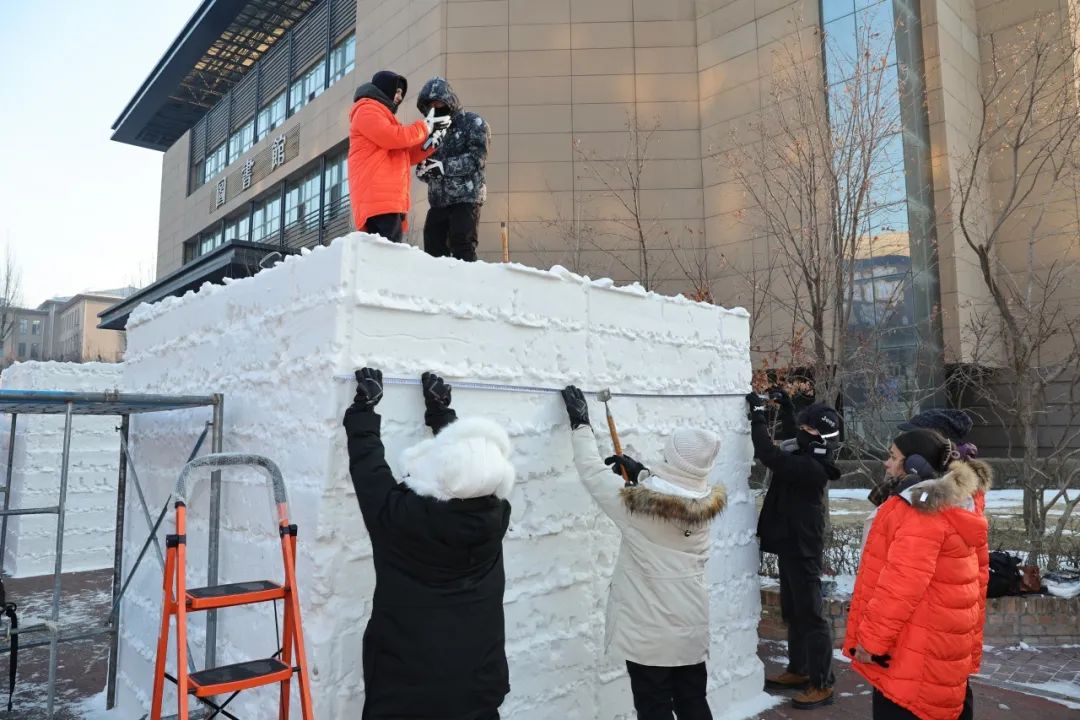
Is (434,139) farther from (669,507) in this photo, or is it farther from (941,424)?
(941,424)

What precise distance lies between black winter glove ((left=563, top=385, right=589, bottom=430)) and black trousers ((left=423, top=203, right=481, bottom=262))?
132 centimetres

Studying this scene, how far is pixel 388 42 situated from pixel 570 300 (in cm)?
1785

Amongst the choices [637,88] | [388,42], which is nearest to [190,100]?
[388,42]

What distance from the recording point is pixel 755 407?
16.4ft

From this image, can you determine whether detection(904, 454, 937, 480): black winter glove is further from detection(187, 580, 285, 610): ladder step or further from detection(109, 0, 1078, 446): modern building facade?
detection(109, 0, 1078, 446): modern building facade

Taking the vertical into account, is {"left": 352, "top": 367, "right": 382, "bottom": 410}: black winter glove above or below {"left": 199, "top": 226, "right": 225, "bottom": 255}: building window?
below

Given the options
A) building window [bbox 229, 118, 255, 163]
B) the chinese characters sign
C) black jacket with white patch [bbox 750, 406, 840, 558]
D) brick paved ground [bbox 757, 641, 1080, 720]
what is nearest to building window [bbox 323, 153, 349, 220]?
the chinese characters sign

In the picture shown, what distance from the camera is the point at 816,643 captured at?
4668 mm

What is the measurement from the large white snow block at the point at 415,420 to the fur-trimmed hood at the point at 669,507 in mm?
605

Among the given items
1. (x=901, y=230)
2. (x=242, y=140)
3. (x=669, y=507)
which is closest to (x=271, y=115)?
(x=242, y=140)

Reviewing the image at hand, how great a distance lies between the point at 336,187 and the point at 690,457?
20.1m

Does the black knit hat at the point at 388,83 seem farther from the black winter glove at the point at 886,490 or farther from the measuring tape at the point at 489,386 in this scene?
the black winter glove at the point at 886,490

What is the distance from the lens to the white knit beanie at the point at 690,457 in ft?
10.3

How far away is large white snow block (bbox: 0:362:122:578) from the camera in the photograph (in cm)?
916
